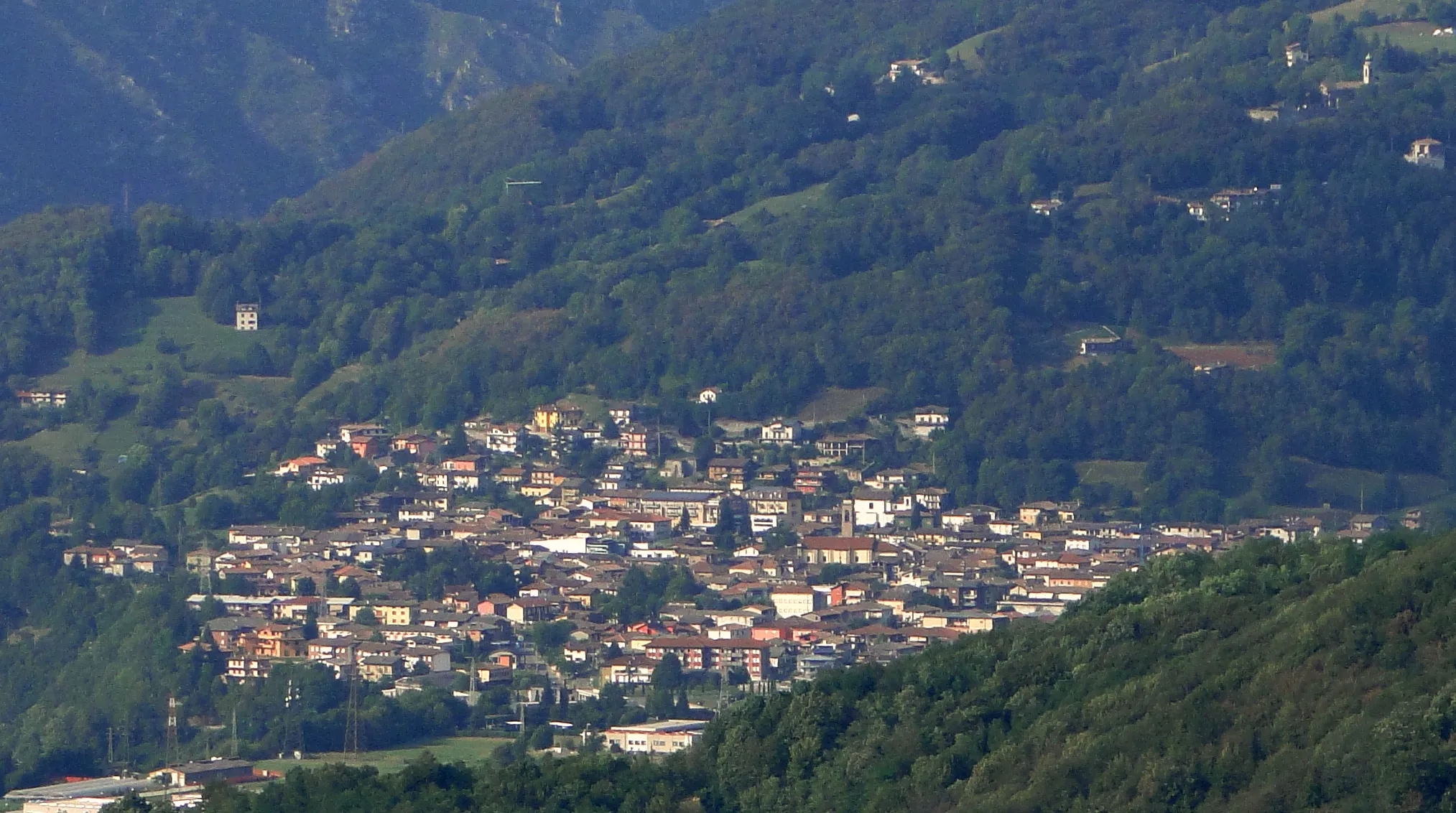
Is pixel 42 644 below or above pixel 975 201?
below

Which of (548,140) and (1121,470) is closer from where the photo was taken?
(1121,470)

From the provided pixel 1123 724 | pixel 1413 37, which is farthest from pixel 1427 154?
pixel 1123 724

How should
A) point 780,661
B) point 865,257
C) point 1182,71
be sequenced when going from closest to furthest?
1. point 780,661
2. point 865,257
3. point 1182,71

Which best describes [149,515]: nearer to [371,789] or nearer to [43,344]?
[43,344]

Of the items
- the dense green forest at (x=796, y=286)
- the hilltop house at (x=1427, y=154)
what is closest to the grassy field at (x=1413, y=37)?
the dense green forest at (x=796, y=286)

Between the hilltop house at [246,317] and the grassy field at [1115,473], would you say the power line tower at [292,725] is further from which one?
the hilltop house at [246,317]

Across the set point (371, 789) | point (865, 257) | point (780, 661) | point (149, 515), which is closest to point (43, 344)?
point (149, 515)

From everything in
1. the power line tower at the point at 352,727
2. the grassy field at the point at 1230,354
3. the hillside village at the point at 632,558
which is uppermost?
the grassy field at the point at 1230,354
